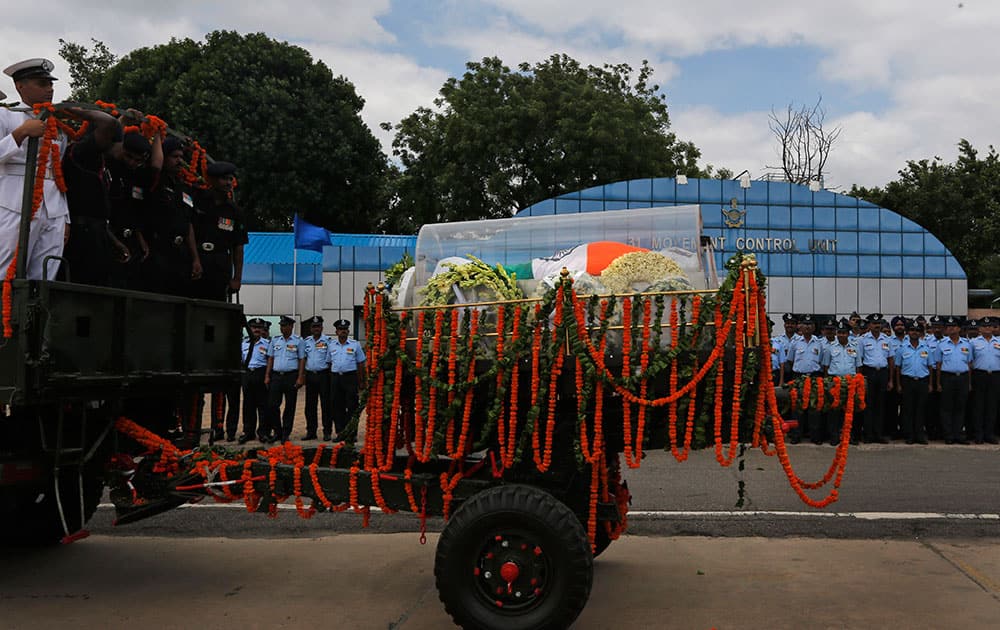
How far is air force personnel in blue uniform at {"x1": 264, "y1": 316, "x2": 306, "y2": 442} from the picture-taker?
12.1m

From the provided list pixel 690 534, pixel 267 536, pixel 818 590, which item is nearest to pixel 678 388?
pixel 818 590

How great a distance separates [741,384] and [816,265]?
67.8ft

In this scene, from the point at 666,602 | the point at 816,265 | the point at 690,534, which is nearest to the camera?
the point at 666,602

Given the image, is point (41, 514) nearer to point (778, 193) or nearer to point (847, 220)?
point (778, 193)

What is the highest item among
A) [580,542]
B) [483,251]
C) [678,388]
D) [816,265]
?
[816,265]

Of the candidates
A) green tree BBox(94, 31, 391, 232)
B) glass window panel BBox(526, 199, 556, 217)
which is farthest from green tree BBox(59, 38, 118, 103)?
glass window panel BBox(526, 199, 556, 217)

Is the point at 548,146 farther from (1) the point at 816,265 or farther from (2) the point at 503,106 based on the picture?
(1) the point at 816,265

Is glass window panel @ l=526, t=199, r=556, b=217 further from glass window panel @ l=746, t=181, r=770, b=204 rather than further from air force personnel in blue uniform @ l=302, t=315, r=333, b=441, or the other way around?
air force personnel in blue uniform @ l=302, t=315, r=333, b=441

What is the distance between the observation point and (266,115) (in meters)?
28.4

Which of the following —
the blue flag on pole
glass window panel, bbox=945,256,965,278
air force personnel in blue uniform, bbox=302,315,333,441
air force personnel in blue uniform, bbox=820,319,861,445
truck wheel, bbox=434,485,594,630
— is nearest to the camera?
truck wheel, bbox=434,485,594,630

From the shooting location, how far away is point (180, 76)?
28656 mm

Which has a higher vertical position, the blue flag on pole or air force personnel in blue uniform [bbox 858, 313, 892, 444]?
the blue flag on pole

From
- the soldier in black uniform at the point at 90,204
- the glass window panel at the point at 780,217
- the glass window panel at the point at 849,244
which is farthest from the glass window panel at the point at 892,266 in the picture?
the soldier in black uniform at the point at 90,204

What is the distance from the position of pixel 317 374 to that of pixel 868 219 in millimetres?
17046
